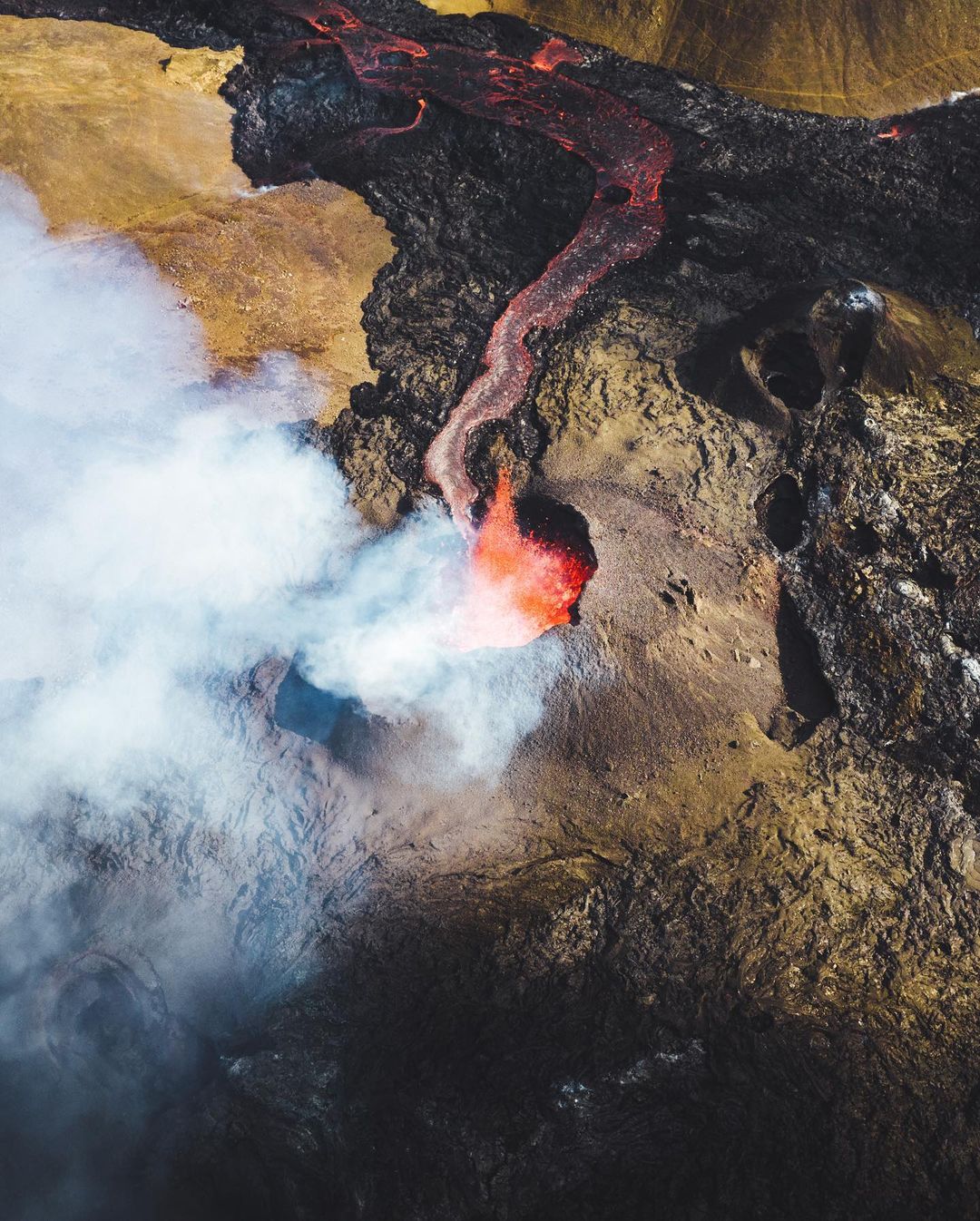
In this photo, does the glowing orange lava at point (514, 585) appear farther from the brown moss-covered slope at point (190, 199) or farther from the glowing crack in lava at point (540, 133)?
the brown moss-covered slope at point (190, 199)

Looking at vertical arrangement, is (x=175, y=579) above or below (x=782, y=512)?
below

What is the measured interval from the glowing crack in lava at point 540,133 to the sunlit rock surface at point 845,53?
10.5ft

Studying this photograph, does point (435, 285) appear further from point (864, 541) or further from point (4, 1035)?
point (4, 1035)

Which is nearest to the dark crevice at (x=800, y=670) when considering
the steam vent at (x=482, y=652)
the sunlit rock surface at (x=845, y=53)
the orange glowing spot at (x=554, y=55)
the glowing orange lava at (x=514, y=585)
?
the steam vent at (x=482, y=652)

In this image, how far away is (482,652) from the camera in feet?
38.4

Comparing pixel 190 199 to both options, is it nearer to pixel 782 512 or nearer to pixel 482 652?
pixel 482 652

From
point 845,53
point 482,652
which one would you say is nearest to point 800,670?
point 482,652

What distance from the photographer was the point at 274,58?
21844 millimetres

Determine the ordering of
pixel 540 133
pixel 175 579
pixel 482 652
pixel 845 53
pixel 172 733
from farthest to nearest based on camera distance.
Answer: pixel 845 53
pixel 540 133
pixel 175 579
pixel 482 652
pixel 172 733

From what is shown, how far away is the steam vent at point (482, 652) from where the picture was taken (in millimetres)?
8758

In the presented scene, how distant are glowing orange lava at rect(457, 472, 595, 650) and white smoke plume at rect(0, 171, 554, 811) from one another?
42 cm

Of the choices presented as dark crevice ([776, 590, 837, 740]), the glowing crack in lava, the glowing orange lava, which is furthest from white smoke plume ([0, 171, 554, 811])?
dark crevice ([776, 590, 837, 740])

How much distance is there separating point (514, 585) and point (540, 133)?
1296 cm

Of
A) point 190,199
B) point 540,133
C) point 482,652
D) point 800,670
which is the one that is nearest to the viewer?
point 482,652
